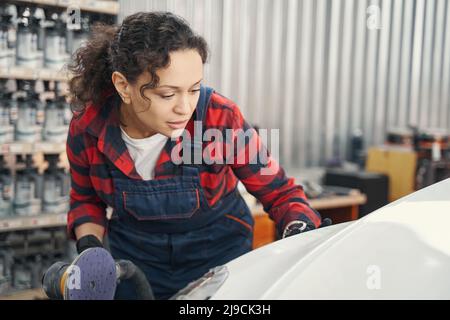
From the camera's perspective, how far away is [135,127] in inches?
56.6

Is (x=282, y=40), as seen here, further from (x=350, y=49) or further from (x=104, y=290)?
(x=104, y=290)

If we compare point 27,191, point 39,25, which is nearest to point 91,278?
point 27,191

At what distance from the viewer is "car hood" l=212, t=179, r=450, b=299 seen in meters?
0.77

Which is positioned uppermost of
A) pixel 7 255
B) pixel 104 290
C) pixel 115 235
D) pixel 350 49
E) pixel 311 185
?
pixel 350 49

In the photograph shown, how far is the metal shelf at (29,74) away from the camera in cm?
272

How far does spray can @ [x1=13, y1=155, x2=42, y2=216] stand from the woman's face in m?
1.80

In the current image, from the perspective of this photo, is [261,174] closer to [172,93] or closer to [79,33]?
[172,93]

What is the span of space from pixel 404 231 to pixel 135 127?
74 cm

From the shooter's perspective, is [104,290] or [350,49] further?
[350,49]

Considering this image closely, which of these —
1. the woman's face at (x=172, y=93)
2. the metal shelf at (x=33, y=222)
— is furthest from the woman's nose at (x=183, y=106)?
the metal shelf at (x=33, y=222)

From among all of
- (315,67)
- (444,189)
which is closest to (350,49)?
(315,67)

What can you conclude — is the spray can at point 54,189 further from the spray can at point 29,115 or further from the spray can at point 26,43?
the spray can at point 26,43

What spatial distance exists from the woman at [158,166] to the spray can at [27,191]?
1.42 metres

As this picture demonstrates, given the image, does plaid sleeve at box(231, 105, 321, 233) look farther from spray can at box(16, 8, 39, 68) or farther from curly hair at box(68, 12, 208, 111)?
spray can at box(16, 8, 39, 68)
